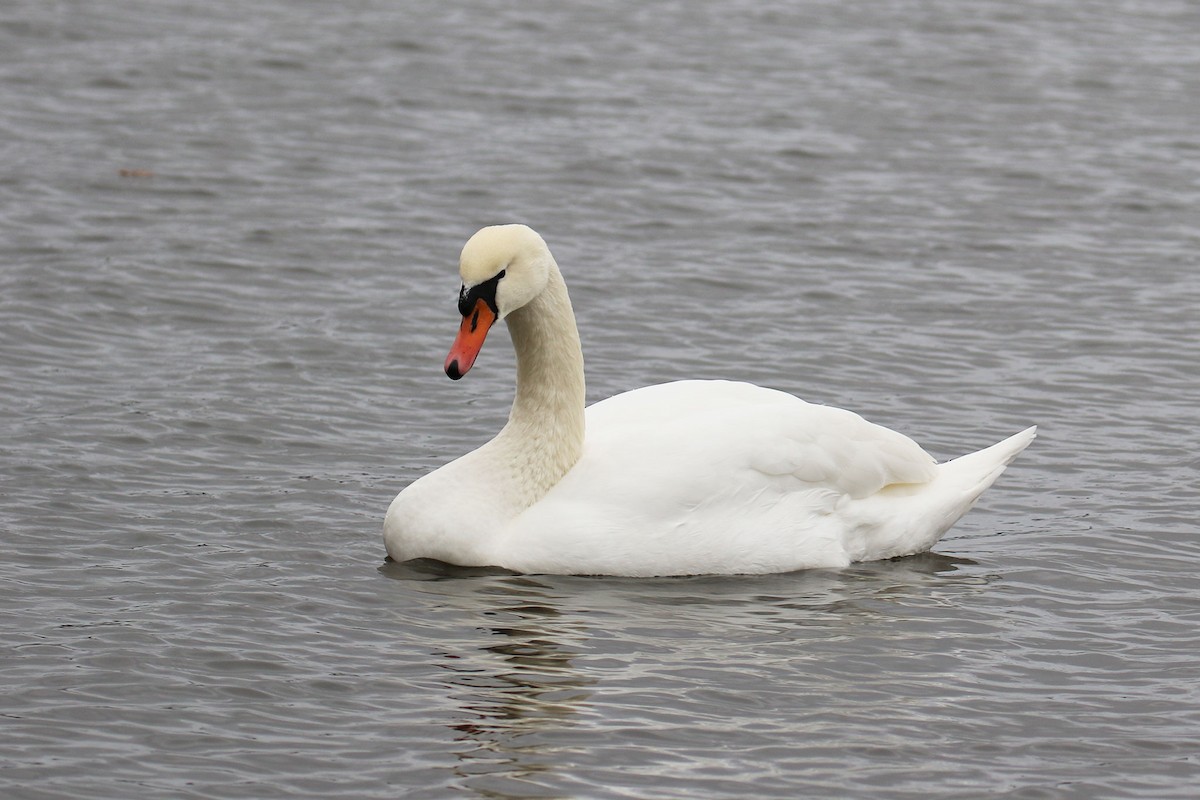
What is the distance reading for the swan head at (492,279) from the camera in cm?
920

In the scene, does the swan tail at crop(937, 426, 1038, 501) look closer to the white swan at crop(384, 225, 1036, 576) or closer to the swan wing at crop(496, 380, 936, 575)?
the white swan at crop(384, 225, 1036, 576)

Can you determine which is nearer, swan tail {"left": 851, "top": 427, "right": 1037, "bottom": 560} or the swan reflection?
the swan reflection

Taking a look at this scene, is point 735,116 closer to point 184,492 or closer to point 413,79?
point 413,79

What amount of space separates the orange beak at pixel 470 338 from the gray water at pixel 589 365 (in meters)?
1.03

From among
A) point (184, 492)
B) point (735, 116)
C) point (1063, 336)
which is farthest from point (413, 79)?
point (184, 492)

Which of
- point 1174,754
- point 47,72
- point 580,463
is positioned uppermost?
point 47,72

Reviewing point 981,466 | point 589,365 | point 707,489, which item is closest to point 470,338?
point 707,489

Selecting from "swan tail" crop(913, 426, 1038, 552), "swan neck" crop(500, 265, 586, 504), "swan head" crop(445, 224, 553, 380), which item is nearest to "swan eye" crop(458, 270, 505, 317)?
"swan head" crop(445, 224, 553, 380)

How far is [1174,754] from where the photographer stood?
7734 mm

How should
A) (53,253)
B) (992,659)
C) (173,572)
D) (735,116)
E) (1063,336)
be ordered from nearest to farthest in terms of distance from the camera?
(992,659), (173,572), (1063,336), (53,253), (735,116)

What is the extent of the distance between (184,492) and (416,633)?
7.24 ft

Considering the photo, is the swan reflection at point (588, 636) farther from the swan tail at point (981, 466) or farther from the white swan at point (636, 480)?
the swan tail at point (981, 466)

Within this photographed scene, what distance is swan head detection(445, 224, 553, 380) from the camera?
920cm

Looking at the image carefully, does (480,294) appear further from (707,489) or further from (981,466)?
(981,466)
